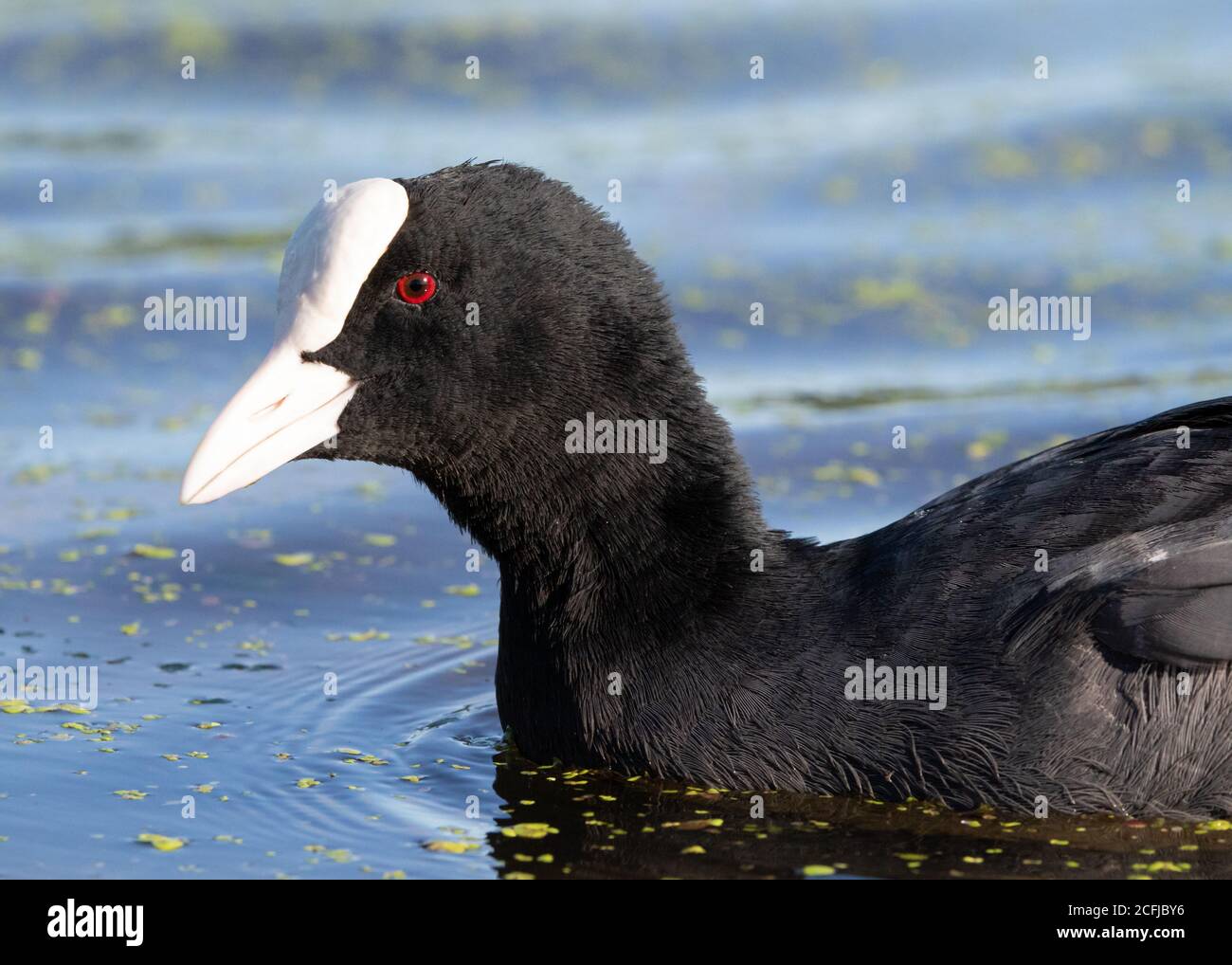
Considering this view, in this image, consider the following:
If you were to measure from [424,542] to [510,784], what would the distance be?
260 centimetres

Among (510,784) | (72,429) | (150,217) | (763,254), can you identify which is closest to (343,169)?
(150,217)

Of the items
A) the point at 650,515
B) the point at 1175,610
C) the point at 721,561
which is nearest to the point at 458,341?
the point at 650,515

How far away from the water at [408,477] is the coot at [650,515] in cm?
20

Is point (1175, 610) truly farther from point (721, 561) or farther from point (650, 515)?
point (650, 515)

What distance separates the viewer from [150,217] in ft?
43.0

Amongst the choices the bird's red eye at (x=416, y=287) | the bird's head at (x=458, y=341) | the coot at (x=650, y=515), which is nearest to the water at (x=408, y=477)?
the coot at (x=650, y=515)

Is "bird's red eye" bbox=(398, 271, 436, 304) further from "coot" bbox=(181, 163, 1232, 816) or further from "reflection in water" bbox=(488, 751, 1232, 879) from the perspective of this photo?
"reflection in water" bbox=(488, 751, 1232, 879)

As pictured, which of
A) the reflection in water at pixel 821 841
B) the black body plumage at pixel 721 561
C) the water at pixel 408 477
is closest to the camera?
the reflection in water at pixel 821 841

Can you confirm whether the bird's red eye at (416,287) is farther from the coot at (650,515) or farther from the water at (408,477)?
the water at (408,477)

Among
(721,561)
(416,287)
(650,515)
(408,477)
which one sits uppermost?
(416,287)

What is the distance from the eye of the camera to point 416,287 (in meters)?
5.93

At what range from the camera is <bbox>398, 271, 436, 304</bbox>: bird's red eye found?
19.4ft

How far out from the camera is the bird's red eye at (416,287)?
5.91 meters

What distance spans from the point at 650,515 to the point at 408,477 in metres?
3.70
